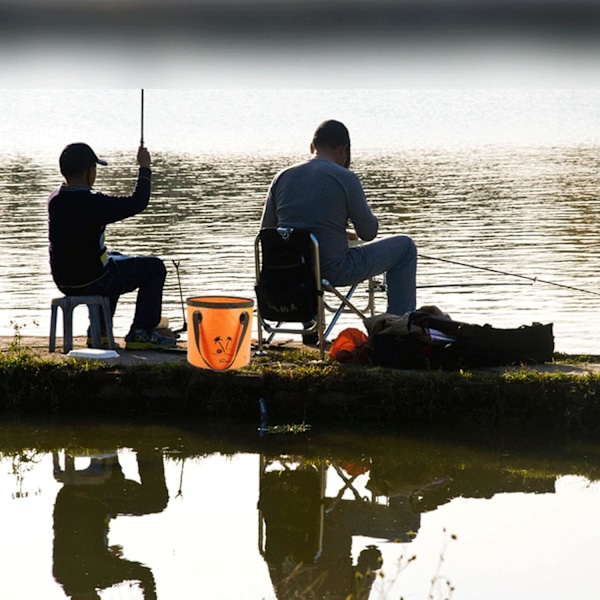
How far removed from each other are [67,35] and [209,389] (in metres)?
68.0

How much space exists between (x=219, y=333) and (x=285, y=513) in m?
1.34

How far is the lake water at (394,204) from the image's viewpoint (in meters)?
10.6

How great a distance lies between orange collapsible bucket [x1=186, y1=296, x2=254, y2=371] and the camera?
598 centimetres

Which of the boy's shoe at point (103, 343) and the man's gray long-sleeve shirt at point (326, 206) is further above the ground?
the man's gray long-sleeve shirt at point (326, 206)

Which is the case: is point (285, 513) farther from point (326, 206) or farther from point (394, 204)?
point (394, 204)

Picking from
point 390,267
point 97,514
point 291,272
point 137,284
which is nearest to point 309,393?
point 291,272

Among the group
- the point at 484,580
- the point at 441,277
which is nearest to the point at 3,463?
the point at 484,580

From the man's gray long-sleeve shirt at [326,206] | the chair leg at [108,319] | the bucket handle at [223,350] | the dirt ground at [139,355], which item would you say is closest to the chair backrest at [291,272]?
the man's gray long-sleeve shirt at [326,206]

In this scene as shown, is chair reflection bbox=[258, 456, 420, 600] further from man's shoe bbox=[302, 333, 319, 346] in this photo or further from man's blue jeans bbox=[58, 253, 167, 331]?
man's shoe bbox=[302, 333, 319, 346]

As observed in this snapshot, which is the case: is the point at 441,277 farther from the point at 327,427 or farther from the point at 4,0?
the point at 4,0

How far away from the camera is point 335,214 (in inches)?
250

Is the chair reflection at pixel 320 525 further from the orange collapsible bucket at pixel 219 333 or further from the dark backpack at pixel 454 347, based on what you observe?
the dark backpack at pixel 454 347

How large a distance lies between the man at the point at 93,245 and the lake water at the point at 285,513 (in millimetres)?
780

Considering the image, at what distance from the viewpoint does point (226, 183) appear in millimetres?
22094
